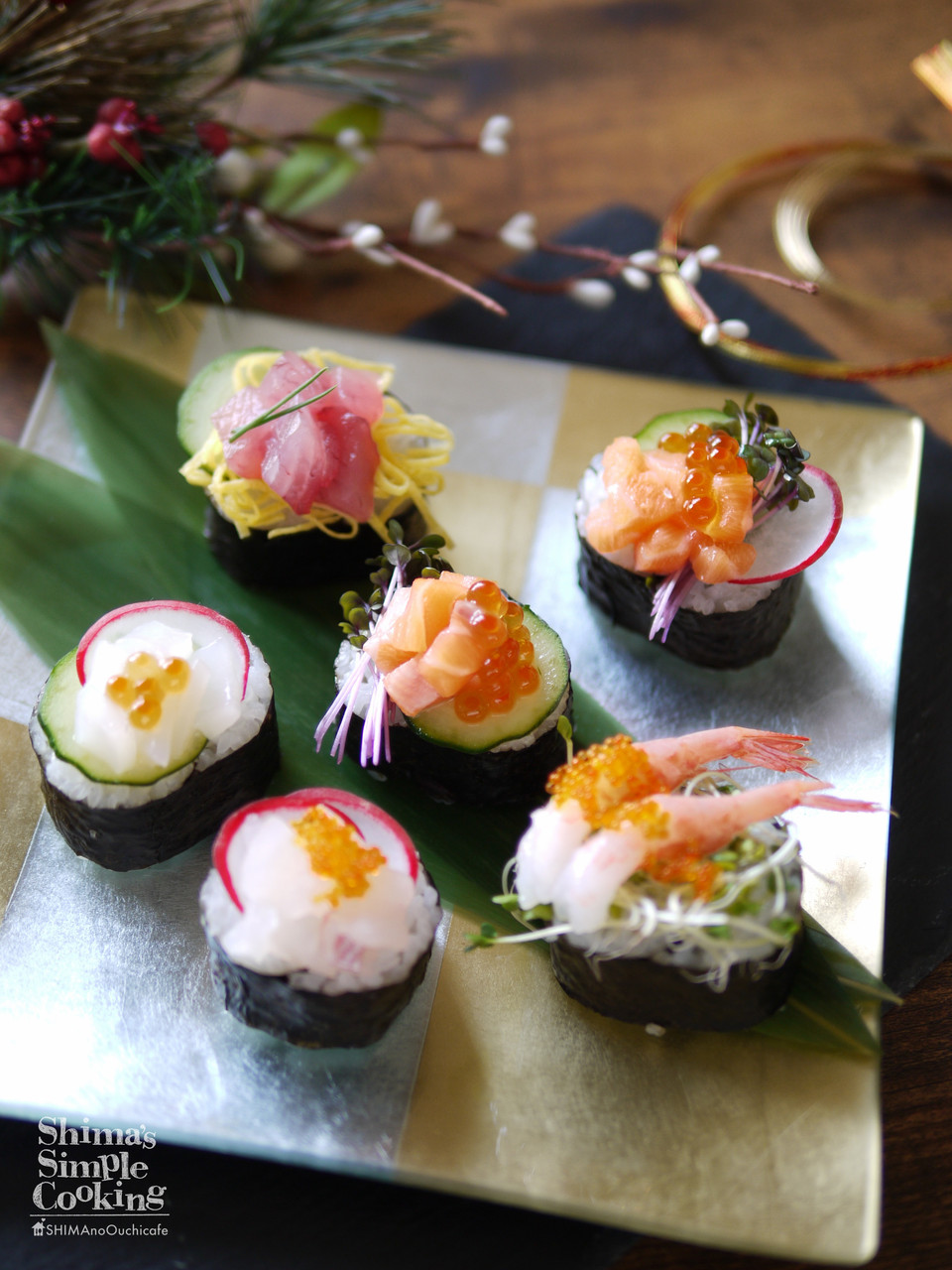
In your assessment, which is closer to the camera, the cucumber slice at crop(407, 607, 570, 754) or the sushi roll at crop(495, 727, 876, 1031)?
the sushi roll at crop(495, 727, 876, 1031)

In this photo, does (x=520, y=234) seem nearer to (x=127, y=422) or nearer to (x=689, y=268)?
(x=689, y=268)

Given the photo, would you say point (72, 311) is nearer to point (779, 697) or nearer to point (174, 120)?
point (174, 120)

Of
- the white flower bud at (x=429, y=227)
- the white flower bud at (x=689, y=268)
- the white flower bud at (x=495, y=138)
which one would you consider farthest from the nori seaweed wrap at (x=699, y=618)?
the white flower bud at (x=495, y=138)

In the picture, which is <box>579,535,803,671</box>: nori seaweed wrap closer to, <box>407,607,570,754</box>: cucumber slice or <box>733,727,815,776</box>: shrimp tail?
<box>733,727,815,776</box>: shrimp tail

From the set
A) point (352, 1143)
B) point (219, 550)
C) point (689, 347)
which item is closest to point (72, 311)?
point (219, 550)

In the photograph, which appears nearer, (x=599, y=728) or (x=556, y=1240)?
(x=556, y=1240)

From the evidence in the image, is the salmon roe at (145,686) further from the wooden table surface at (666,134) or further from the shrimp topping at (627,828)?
the wooden table surface at (666,134)

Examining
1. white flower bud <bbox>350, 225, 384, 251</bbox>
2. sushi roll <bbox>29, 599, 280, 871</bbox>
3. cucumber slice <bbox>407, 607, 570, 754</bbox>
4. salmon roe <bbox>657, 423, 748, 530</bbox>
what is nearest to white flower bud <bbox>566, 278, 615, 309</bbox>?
white flower bud <bbox>350, 225, 384, 251</bbox>

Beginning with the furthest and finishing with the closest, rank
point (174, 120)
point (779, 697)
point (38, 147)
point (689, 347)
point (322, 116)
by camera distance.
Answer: point (322, 116) < point (689, 347) < point (174, 120) < point (38, 147) < point (779, 697)
